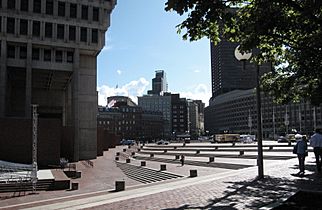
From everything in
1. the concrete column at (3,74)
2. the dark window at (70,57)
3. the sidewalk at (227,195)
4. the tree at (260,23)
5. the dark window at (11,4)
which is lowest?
the sidewalk at (227,195)

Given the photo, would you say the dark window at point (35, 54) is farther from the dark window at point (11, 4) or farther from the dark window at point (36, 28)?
the dark window at point (11, 4)

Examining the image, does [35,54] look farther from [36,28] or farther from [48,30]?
[48,30]

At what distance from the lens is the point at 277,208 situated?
9.27m

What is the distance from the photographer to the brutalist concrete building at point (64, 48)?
152 feet

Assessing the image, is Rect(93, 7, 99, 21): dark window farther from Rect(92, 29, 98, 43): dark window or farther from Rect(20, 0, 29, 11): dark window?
Rect(20, 0, 29, 11): dark window

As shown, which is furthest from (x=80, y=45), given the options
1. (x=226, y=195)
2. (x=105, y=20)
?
(x=226, y=195)

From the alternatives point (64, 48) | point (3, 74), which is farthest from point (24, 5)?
point (3, 74)

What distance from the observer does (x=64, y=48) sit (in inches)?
1932

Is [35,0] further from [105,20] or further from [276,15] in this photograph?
[276,15]

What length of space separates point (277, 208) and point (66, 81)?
56338mm

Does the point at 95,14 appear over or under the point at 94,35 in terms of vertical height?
over

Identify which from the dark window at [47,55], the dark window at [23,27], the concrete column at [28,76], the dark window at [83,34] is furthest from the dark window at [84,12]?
the concrete column at [28,76]

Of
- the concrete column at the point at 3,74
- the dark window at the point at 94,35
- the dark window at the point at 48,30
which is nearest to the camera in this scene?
the concrete column at the point at 3,74

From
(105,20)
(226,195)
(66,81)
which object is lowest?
(226,195)
